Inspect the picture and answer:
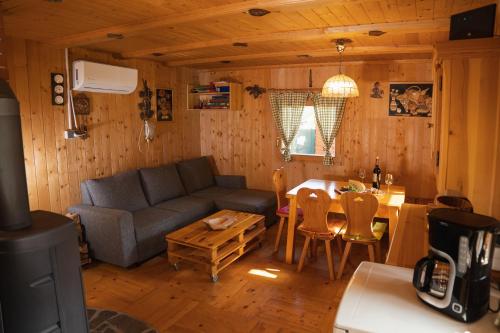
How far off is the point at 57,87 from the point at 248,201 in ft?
8.17

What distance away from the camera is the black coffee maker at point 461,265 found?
1.17m

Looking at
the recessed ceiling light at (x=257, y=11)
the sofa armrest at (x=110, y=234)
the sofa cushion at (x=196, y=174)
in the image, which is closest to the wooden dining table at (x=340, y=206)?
the sofa armrest at (x=110, y=234)

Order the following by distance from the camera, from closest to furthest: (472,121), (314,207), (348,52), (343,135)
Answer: (472,121)
(314,207)
(348,52)
(343,135)

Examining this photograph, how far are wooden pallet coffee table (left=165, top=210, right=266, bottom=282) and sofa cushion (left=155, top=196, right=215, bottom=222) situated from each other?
0.50m

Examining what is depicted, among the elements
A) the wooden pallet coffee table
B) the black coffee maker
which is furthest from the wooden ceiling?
the wooden pallet coffee table

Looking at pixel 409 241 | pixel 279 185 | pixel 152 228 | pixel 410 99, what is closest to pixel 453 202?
pixel 409 241

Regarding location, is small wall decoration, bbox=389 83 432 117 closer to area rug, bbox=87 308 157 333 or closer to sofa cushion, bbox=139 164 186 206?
sofa cushion, bbox=139 164 186 206

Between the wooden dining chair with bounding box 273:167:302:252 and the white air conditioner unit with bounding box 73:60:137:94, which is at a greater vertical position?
the white air conditioner unit with bounding box 73:60:137:94

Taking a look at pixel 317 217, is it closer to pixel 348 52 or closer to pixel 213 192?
pixel 348 52

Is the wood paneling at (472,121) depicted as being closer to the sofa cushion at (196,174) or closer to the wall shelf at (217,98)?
the wall shelf at (217,98)

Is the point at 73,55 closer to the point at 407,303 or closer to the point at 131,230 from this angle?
the point at 131,230

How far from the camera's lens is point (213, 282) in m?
3.35

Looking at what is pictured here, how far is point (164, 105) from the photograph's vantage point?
16.8 feet

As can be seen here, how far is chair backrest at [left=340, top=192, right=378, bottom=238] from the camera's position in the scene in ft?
10.3
